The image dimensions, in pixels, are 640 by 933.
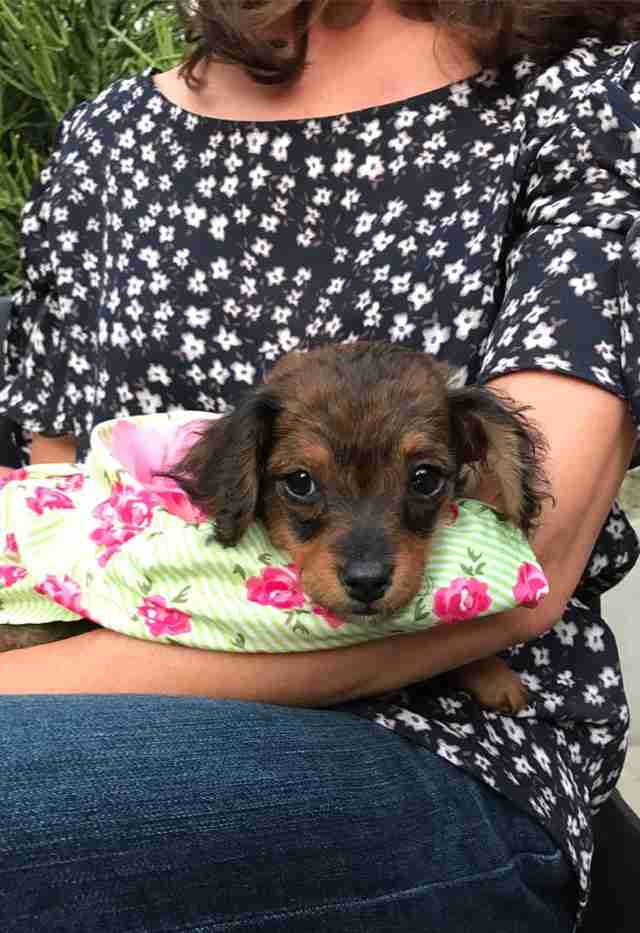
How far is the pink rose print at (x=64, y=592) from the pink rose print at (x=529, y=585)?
0.60 metres

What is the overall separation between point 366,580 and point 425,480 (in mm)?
222

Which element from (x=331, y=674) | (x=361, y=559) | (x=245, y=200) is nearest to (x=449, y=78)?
(x=245, y=200)

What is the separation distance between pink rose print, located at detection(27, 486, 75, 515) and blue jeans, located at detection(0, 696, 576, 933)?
428 mm

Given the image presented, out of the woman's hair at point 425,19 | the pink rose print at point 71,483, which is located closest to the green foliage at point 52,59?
the woman's hair at point 425,19

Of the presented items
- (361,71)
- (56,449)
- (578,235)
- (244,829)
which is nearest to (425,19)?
(361,71)

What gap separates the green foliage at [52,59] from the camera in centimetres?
336

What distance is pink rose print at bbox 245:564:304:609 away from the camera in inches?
49.9

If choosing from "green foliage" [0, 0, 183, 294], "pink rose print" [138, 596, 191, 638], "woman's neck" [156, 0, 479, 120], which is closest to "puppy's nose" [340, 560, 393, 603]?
"pink rose print" [138, 596, 191, 638]

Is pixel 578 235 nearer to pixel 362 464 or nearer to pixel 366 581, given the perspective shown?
pixel 362 464

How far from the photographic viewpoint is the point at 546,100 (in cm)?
161

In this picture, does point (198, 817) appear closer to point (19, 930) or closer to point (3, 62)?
point (19, 930)

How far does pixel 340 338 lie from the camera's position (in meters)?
1.65

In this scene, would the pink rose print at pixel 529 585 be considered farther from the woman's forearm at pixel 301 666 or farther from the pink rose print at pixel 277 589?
the pink rose print at pixel 277 589

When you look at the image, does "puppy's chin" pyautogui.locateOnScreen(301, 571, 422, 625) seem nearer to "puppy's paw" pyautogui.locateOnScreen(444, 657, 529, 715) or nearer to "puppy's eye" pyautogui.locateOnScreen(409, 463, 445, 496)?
"puppy's eye" pyautogui.locateOnScreen(409, 463, 445, 496)
